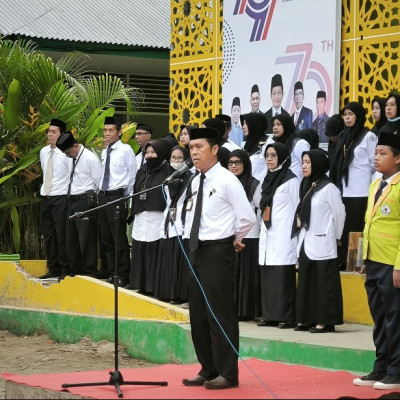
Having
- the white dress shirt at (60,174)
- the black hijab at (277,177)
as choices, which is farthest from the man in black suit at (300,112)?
the white dress shirt at (60,174)

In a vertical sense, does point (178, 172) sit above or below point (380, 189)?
above

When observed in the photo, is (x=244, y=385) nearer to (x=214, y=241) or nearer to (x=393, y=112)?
(x=214, y=241)

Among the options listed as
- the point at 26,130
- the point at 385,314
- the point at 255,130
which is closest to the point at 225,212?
the point at 385,314

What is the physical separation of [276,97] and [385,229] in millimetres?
5875

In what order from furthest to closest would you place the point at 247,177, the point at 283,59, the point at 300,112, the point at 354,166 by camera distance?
the point at 283,59 → the point at 300,112 → the point at 354,166 → the point at 247,177

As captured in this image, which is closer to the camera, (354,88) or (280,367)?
(280,367)

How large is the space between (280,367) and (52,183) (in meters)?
5.82

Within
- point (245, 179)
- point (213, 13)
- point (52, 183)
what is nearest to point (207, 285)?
point (245, 179)

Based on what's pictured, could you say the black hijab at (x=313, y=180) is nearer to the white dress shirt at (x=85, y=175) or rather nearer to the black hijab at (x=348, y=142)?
the black hijab at (x=348, y=142)

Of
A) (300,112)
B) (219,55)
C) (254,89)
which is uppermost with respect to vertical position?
(219,55)

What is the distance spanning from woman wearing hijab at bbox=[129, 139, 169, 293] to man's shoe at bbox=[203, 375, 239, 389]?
4.62m

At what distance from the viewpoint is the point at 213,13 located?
15180mm

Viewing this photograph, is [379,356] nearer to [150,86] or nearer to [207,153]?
[207,153]

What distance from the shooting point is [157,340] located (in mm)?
11125
